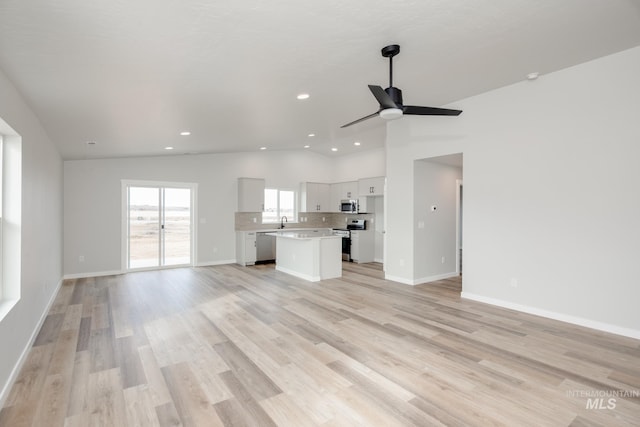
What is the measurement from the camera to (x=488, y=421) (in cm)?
207

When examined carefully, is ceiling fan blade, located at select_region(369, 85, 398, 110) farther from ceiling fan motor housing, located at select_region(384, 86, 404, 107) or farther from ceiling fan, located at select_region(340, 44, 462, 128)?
ceiling fan motor housing, located at select_region(384, 86, 404, 107)

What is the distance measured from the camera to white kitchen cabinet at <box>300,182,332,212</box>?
30.7ft

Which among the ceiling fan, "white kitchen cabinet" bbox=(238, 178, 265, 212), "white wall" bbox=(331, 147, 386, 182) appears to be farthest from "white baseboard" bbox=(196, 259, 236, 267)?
the ceiling fan

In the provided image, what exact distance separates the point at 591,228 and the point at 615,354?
139cm

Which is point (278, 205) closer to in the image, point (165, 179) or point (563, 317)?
point (165, 179)

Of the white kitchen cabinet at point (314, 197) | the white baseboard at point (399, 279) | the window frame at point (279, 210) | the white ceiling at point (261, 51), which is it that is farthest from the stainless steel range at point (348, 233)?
the white ceiling at point (261, 51)

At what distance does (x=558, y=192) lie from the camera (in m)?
3.98

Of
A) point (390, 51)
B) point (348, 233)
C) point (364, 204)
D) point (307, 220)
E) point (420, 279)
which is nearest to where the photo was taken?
point (390, 51)

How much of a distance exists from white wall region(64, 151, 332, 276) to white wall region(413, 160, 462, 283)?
4.36 meters

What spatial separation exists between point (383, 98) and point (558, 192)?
8.80 feet

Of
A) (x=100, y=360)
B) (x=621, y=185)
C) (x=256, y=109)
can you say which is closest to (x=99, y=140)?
(x=256, y=109)

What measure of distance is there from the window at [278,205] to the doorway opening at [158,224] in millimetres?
1981

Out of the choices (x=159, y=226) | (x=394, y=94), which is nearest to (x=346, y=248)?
(x=159, y=226)

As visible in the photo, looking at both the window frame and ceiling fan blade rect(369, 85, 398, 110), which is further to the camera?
the window frame
